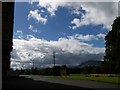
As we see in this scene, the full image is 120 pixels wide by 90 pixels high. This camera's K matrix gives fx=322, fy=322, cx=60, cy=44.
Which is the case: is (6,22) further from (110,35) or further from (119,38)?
(110,35)

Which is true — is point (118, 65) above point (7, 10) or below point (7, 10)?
below

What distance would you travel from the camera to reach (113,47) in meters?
60.2

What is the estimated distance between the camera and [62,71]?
8738 cm

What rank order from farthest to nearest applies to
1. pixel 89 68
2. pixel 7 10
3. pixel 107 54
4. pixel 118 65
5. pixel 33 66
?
1. pixel 33 66
2. pixel 89 68
3. pixel 107 54
4. pixel 118 65
5. pixel 7 10

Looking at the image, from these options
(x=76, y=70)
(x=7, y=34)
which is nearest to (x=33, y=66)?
(x=76, y=70)

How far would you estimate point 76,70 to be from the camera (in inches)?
5005

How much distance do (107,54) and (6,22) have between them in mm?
37836

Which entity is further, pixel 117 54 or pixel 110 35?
pixel 110 35

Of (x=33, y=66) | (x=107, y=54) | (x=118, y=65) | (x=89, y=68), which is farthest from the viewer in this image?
(x=33, y=66)

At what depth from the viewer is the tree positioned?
58584 millimetres

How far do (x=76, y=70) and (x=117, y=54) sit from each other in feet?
227

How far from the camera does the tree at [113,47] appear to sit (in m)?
58.6

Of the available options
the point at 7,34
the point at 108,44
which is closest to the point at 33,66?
the point at 108,44

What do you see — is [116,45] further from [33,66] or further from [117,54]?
[33,66]
